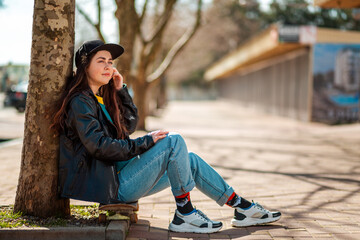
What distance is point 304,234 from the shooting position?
3082 millimetres

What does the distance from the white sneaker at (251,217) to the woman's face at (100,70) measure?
149 centimetres

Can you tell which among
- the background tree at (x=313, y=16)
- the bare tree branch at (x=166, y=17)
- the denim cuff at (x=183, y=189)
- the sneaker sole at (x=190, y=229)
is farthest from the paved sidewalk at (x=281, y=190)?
the background tree at (x=313, y=16)

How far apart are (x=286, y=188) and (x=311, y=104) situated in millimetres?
12528

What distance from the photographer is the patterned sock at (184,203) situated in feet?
10.1

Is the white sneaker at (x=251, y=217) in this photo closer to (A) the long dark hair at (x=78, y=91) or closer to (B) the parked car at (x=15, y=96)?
(A) the long dark hair at (x=78, y=91)

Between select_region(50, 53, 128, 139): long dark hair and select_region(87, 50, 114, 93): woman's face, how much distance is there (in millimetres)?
37

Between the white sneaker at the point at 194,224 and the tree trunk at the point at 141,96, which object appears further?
the tree trunk at the point at 141,96

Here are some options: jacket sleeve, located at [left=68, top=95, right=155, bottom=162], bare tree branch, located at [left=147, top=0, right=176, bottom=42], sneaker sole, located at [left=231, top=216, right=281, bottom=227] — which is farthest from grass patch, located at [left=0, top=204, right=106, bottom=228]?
bare tree branch, located at [left=147, top=0, right=176, bottom=42]

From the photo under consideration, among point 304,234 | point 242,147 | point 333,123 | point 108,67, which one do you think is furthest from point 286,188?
point 333,123

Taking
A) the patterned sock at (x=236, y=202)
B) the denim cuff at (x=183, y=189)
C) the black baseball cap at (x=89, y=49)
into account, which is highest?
the black baseball cap at (x=89, y=49)

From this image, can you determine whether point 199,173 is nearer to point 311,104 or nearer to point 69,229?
point 69,229

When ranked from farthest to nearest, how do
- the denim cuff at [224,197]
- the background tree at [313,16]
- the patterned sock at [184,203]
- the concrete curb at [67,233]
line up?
the background tree at [313,16], the denim cuff at [224,197], the patterned sock at [184,203], the concrete curb at [67,233]

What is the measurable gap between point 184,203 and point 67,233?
0.88 m

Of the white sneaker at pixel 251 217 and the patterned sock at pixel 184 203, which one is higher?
the patterned sock at pixel 184 203
